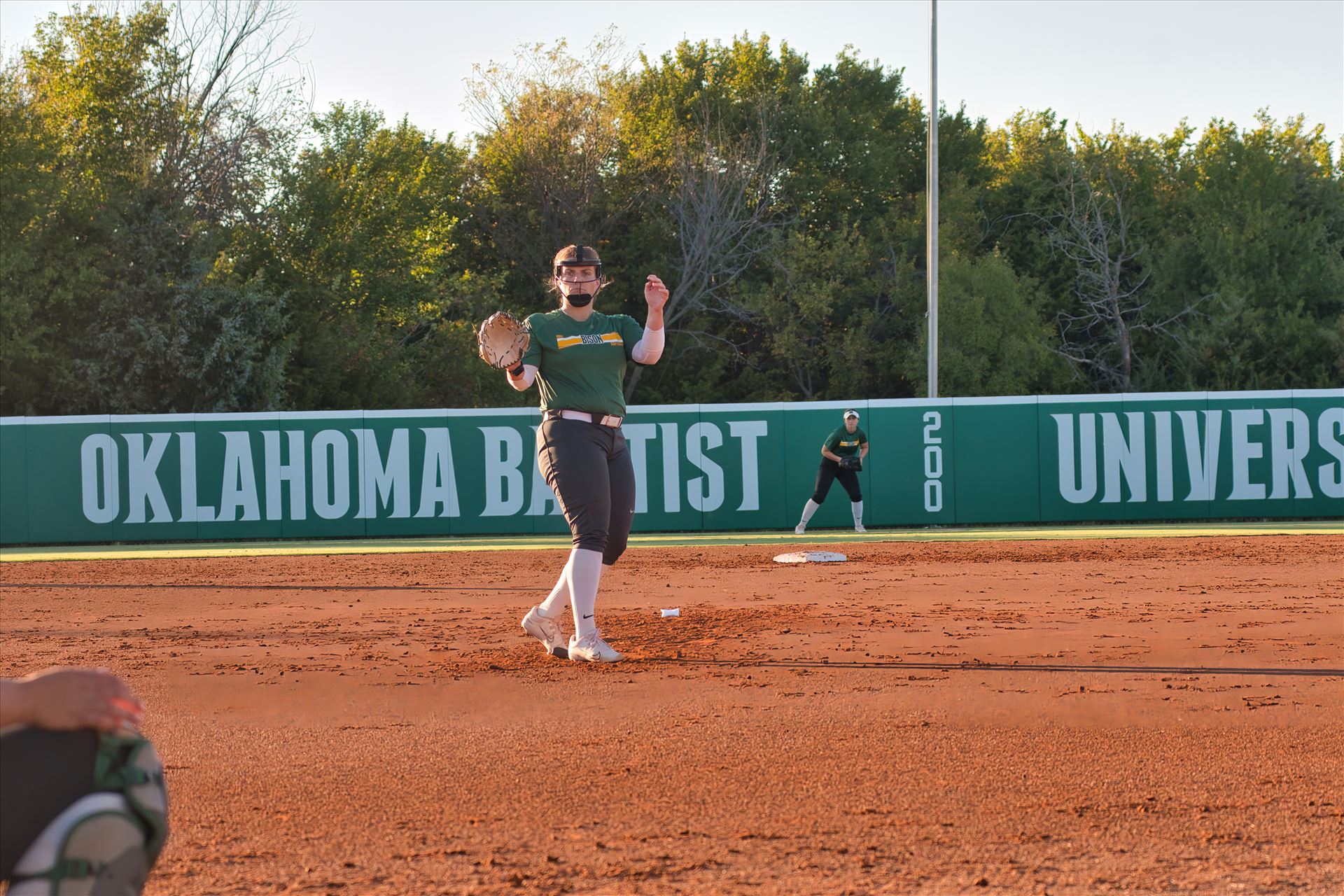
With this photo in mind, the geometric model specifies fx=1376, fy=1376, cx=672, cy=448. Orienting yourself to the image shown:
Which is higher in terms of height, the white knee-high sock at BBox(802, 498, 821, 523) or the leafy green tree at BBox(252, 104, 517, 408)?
the leafy green tree at BBox(252, 104, 517, 408)

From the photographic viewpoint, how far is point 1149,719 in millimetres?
5445

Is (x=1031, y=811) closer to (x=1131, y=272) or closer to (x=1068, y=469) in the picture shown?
(x=1068, y=469)

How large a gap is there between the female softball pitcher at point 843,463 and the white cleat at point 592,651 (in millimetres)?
11758

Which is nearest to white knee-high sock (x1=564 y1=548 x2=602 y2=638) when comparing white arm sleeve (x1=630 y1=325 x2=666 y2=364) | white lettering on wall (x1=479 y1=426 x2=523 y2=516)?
white arm sleeve (x1=630 y1=325 x2=666 y2=364)

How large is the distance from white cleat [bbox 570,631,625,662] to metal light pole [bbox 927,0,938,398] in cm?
1752

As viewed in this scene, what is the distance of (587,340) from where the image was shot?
6.81 m

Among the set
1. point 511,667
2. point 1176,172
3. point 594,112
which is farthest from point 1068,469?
point 1176,172

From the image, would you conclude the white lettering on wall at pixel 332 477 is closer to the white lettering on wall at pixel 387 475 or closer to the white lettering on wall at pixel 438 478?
the white lettering on wall at pixel 387 475

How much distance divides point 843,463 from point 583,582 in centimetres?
1223

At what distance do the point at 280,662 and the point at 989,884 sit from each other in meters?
4.90

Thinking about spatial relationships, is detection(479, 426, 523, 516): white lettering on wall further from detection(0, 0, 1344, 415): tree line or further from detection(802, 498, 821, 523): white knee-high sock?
detection(0, 0, 1344, 415): tree line

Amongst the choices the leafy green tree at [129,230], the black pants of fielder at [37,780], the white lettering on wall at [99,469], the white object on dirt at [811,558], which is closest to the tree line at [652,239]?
the leafy green tree at [129,230]

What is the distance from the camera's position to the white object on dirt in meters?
13.8

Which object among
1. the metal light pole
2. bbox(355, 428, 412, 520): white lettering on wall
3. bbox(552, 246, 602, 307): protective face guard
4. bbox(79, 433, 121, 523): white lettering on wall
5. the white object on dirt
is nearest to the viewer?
Answer: bbox(552, 246, 602, 307): protective face guard
